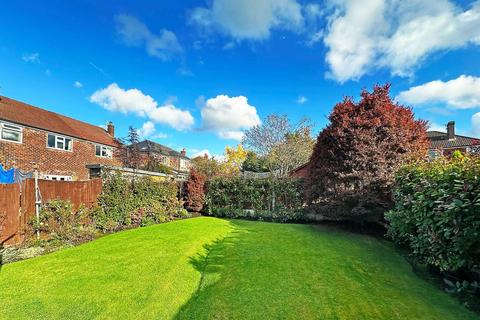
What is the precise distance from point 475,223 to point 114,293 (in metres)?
5.63

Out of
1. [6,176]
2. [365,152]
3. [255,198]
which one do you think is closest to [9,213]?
[6,176]

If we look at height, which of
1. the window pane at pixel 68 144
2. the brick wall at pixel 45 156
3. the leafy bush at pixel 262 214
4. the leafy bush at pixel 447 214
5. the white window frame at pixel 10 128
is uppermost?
the white window frame at pixel 10 128

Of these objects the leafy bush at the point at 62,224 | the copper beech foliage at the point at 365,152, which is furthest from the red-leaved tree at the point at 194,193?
the copper beech foliage at the point at 365,152

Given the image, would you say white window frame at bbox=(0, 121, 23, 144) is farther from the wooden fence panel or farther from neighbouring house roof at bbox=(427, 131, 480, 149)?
neighbouring house roof at bbox=(427, 131, 480, 149)

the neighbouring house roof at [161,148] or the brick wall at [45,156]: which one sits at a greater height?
the neighbouring house roof at [161,148]

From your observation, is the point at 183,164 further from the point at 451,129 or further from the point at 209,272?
the point at 209,272

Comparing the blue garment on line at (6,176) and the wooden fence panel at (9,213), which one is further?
the blue garment on line at (6,176)

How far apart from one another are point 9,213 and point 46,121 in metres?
15.9

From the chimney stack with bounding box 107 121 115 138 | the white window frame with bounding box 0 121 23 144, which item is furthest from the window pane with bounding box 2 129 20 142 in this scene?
the chimney stack with bounding box 107 121 115 138

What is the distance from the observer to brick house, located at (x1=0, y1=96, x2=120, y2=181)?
51.4 feet

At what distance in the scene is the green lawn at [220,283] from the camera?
364 cm

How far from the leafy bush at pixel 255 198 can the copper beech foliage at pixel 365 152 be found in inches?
117

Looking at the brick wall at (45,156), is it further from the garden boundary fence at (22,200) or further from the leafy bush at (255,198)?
the leafy bush at (255,198)

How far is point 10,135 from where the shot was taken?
51.0 ft
